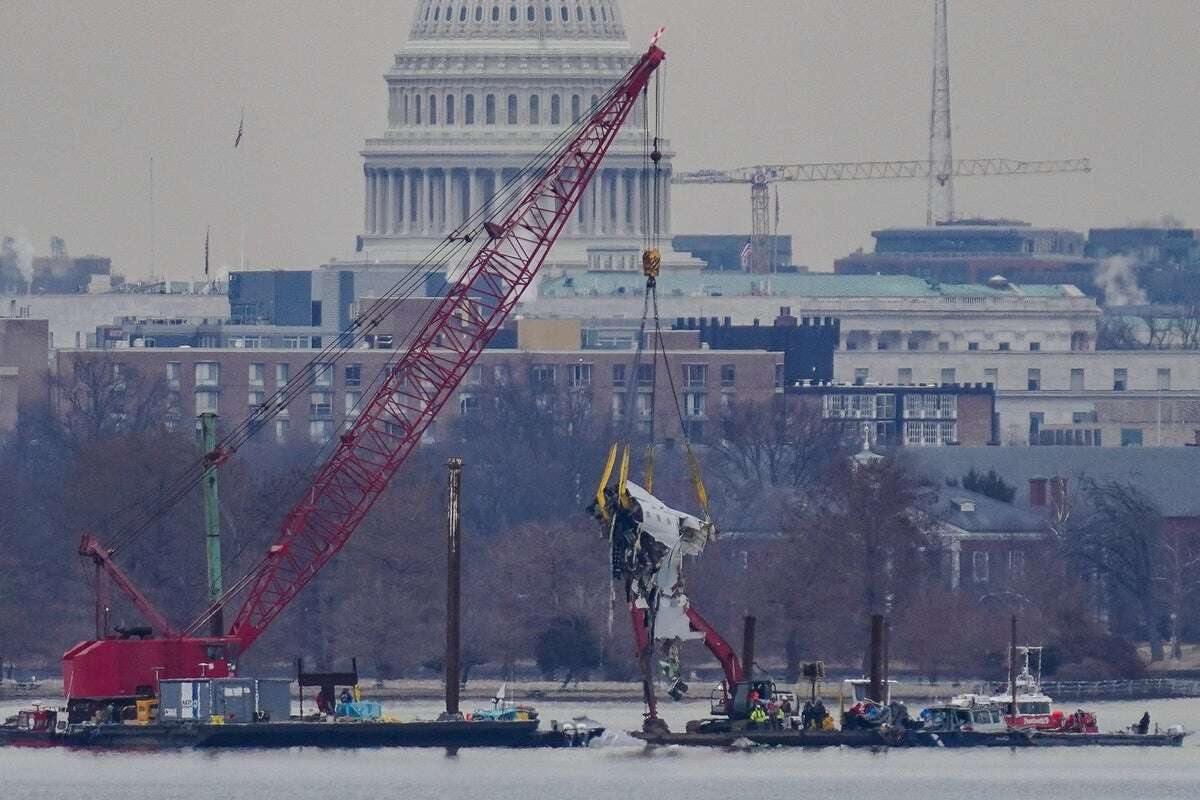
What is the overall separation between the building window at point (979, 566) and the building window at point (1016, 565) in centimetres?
80

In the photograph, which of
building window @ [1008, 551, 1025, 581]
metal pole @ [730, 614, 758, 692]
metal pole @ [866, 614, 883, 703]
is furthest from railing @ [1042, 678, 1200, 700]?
building window @ [1008, 551, 1025, 581]

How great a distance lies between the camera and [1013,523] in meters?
198

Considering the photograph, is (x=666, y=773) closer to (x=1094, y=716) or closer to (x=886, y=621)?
(x=1094, y=716)

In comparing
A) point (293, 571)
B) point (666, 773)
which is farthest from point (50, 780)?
point (293, 571)

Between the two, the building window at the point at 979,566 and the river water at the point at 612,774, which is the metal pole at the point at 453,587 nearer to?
the river water at the point at 612,774

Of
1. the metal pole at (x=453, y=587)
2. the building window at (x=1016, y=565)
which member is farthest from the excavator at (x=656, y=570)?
the building window at (x=1016, y=565)

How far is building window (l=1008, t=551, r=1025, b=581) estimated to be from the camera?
184m

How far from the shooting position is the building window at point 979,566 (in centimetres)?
18825

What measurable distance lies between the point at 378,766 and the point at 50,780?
758 centimetres

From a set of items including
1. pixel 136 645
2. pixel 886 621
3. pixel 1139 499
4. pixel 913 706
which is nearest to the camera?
pixel 136 645

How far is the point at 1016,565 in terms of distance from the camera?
188 metres

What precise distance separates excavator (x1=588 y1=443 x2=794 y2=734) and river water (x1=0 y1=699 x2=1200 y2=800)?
2419 millimetres

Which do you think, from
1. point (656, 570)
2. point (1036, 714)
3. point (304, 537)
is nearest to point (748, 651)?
point (1036, 714)

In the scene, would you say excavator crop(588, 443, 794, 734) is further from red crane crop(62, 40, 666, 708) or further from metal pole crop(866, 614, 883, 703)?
red crane crop(62, 40, 666, 708)
